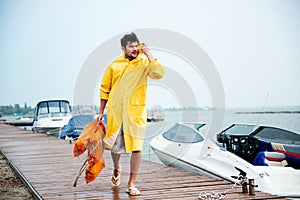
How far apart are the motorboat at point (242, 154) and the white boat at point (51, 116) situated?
9.68 m

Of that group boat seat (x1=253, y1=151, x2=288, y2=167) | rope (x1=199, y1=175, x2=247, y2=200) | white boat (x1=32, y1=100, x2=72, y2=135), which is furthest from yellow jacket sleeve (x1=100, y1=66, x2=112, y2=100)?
white boat (x1=32, y1=100, x2=72, y2=135)

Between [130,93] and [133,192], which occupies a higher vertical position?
[130,93]

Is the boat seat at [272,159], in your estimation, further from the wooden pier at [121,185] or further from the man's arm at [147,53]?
the man's arm at [147,53]

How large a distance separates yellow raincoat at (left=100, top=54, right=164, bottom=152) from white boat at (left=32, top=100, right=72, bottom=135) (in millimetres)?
13396

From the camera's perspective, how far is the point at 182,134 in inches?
294

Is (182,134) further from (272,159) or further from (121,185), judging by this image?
(121,185)

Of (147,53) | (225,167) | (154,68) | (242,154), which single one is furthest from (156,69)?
(242,154)

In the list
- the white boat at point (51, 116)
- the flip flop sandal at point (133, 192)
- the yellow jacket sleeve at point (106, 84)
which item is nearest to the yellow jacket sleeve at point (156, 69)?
the yellow jacket sleeve at point (106, 84)

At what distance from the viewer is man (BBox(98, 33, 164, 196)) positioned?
3.45 metres

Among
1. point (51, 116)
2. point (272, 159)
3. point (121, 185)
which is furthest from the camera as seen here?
point (51, 116)

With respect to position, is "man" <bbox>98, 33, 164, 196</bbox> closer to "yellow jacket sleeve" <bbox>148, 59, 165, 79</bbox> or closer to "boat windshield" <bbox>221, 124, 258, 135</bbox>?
"yellow jacket sleeve" <bbox>148, 59, 165, 79</bbox>

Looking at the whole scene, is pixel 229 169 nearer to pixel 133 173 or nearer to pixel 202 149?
pixel 202 149

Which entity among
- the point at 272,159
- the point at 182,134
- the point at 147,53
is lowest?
the point at 272,159

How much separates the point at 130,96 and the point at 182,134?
13.7 feet
